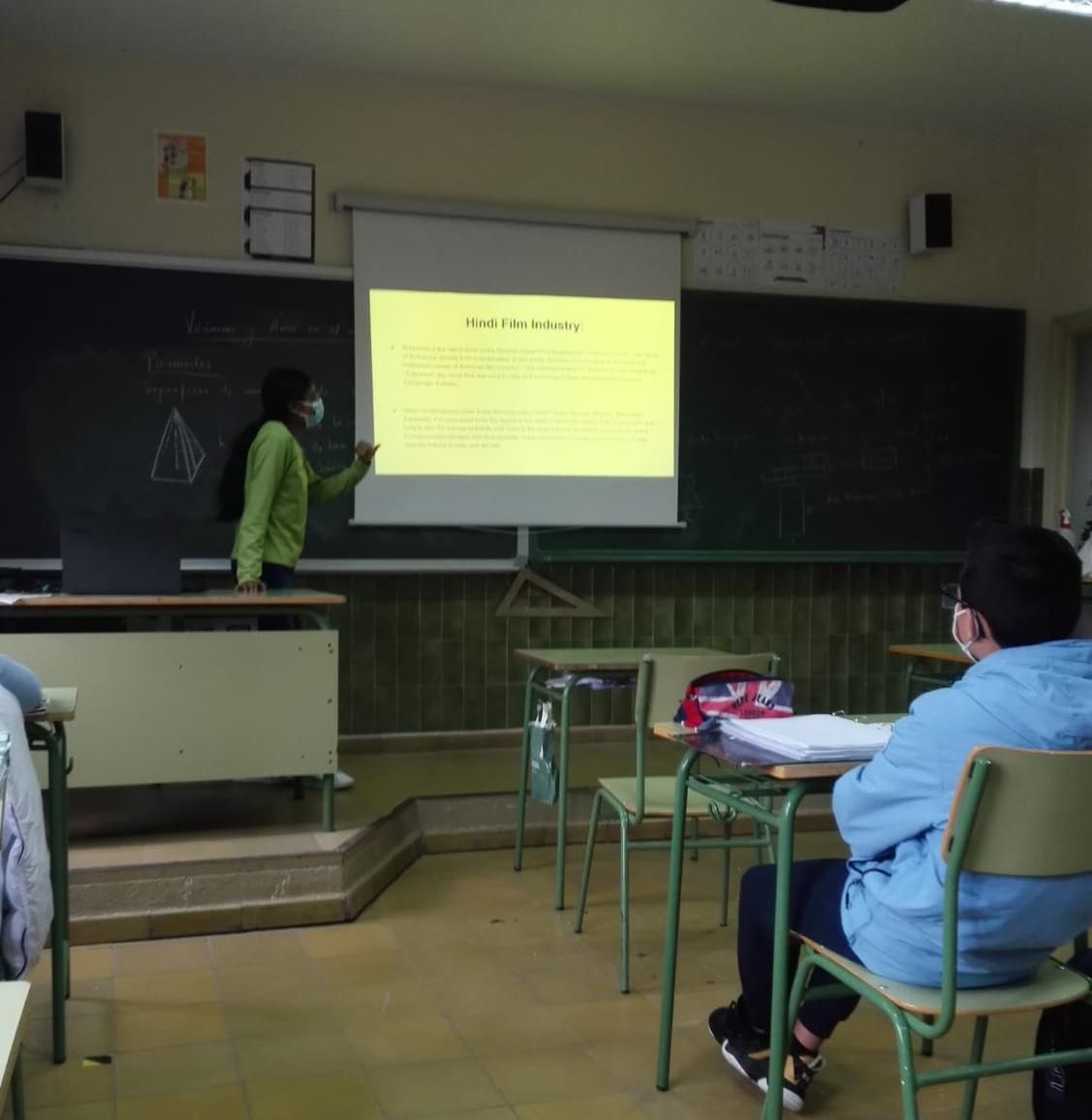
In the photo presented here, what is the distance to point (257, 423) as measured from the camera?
4.50 m

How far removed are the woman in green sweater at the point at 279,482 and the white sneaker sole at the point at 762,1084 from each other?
2.29m

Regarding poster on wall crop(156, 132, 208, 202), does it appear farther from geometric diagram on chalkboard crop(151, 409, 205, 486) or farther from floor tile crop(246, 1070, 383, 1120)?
floor tile crop(246, 1070, 383, 1120)

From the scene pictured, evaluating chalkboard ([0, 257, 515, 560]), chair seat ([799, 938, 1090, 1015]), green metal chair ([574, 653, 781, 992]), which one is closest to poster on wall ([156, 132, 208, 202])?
chalkboard ([0, 257, 515, 560])

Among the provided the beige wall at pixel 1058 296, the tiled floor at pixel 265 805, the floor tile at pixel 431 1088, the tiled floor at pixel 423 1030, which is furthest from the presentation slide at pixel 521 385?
the floor tile at pixel 431 1088

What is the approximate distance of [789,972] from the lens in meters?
2.00

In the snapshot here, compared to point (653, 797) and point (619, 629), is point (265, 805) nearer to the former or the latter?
Answer: point (653, 797)

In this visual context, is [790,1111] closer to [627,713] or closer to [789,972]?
[789,972]

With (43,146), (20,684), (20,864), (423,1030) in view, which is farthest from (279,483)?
(20,864)

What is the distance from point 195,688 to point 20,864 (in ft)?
5.42

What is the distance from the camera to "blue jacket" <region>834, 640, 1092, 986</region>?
1535 millimetres

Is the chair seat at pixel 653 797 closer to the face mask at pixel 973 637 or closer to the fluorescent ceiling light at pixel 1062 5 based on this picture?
the face mask at pixel 973 637

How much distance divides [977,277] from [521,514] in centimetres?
271

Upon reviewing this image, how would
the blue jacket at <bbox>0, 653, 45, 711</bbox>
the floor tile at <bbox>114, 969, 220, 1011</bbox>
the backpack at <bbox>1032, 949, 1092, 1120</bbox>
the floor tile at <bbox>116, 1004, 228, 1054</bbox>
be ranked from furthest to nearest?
1. the floor tile at <bbox>114, 969, 220, 1011</bbox>
2. the floor tile at <bbox>116, 1004, 228, 1054</bbox>
3. the blue jacket at <bbox>0, 653, 45, 711</bbox>
4. the backpack at <bbox>1032, 949, 1092, 1120</bbox>

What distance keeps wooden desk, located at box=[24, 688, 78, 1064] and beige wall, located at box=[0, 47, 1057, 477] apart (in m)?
2.87
